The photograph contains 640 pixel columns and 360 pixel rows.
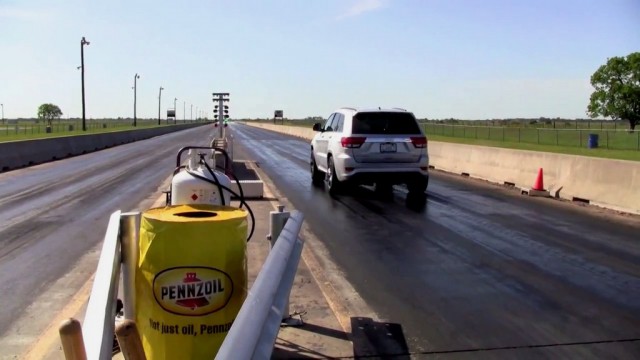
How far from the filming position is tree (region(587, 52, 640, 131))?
8319 centimetres

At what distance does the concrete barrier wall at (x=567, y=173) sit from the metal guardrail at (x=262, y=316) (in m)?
10.0

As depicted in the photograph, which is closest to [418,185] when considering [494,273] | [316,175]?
[316,175]

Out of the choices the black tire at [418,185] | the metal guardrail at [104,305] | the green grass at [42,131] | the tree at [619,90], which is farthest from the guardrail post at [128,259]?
the tree at [619,90]

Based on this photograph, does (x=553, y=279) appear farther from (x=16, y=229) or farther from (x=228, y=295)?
(x=16, y=229)

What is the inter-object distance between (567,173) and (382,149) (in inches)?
167

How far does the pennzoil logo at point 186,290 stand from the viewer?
11.9 ft

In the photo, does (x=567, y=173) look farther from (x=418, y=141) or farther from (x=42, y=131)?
(x=42, y=131)

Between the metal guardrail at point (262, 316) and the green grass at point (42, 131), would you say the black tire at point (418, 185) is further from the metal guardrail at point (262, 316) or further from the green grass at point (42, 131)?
the green grass at point (42, 131)

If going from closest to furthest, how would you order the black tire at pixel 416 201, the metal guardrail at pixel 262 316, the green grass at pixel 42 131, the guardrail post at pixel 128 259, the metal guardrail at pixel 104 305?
the metal guardrail at pixel 262 316
the metal guardrail at pixel 104 305
the guardrail post at pixel 128 259
the black tire at pixel 416 201
the green grass at pixel 42 131

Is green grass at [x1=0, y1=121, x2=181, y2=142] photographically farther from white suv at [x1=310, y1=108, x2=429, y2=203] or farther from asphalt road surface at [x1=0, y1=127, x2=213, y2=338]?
white suv at [x1=310, y1=108, x2=429, y2=203]

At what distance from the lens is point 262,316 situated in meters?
2.55

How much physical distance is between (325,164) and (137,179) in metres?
5.80

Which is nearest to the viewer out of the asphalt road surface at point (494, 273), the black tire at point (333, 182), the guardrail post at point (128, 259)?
the guardrail post at point (128, 259)

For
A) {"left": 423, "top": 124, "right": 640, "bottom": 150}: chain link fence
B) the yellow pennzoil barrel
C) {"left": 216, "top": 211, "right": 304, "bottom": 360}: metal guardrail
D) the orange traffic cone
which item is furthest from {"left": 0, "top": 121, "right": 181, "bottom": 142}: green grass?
{"left": 216, "top": 211, "right": 304, "bottom": 360}: metal guardrail
